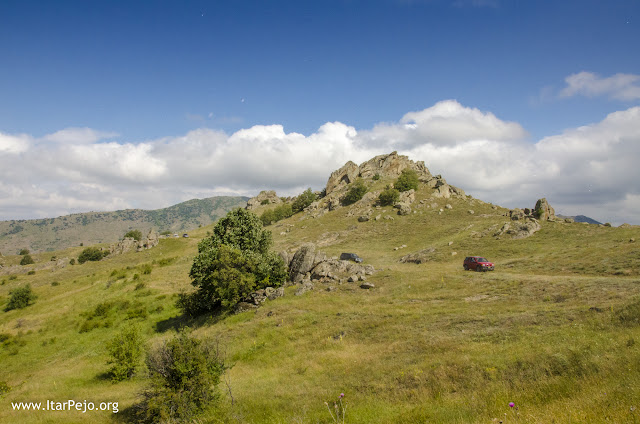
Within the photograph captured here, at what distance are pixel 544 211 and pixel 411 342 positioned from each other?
64.1 meters

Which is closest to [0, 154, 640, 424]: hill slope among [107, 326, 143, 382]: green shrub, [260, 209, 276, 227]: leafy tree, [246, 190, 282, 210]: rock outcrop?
[107, 326, 143, 382]: green shrub

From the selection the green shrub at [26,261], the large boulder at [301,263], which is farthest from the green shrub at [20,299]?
the green shrub at [26,261]

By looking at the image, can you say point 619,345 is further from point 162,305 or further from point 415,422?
point 162,305

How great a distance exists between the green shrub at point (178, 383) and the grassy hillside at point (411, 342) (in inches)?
44.1

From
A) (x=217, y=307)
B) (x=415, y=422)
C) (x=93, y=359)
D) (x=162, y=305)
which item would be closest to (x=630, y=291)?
(x=415, y=422)

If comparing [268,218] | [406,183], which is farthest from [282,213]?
[406,183]

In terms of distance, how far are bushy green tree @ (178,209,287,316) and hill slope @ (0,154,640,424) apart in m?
2.61

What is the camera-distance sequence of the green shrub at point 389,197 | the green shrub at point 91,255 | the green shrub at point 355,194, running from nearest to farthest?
the green shrub at point 389,197, the green shrub at point 91,255, the green shrub at point 355,194

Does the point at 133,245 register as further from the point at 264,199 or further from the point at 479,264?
the point at 479,264

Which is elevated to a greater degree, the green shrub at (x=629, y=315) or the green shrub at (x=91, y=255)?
the green shrub at (x=629, y=315)

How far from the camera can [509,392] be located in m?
10.4

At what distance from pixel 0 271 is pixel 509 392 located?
133119mm

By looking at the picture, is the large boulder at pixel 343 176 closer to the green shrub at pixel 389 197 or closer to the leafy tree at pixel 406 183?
the leafy tree at pixel 406 183

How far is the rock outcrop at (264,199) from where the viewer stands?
521ft
